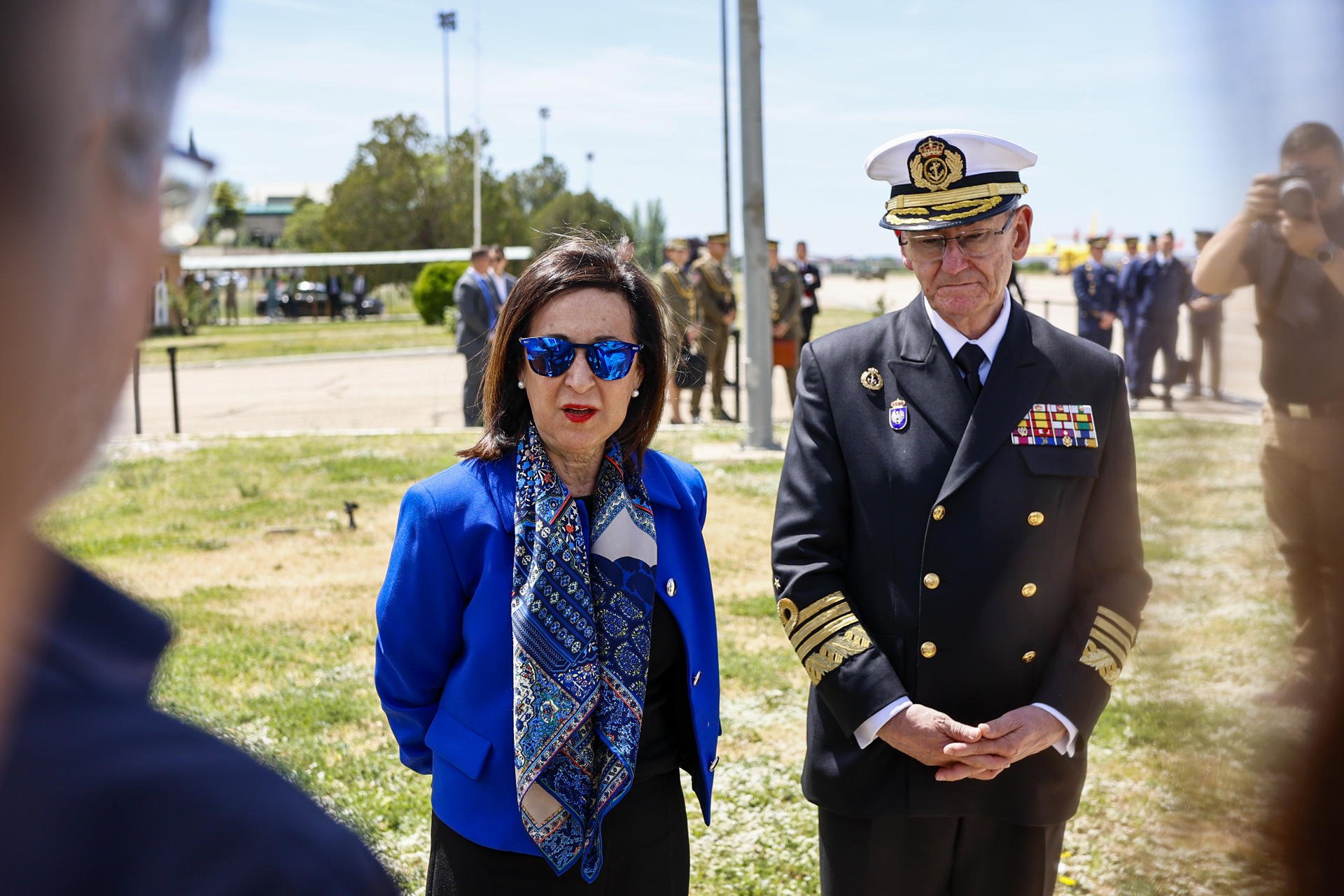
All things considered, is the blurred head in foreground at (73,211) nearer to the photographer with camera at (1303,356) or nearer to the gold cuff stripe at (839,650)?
the photographer with camera at (1303,356)

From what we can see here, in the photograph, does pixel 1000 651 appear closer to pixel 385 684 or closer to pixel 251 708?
pixel 385 684

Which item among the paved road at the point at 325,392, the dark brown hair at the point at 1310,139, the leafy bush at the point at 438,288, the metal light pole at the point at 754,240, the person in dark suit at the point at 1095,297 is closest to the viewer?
the dark brown hair at the point at 1310,139

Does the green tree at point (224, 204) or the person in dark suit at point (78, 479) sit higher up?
the green tree at point (224, 204)

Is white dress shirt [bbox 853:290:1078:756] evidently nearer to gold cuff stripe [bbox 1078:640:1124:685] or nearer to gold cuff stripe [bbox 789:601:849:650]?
gold cuff stripe [bbox 1078:640:1124:685]

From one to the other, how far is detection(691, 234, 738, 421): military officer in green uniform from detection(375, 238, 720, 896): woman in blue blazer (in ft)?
38.6

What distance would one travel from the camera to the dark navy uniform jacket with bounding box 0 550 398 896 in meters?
0.46

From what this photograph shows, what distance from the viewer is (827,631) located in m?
2.52

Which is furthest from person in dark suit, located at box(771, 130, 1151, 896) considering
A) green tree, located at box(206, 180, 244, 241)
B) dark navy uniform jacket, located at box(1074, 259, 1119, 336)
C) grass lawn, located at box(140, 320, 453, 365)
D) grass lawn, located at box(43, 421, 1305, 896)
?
grass lawn, located at box(140, 320, 453, 365)

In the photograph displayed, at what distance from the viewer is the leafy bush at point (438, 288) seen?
36.5 metres

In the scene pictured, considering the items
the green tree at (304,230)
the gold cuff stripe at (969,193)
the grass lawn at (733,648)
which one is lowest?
the grass lawn at (733,648)

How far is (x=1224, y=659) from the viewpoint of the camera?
18.8 inches

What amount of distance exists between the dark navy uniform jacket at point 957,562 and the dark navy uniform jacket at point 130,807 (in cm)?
205

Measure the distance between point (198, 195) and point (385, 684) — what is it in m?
2.16

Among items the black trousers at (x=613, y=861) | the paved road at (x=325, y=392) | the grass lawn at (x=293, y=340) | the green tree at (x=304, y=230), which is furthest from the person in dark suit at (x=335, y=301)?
the black trousers at (x=613, y=861)
